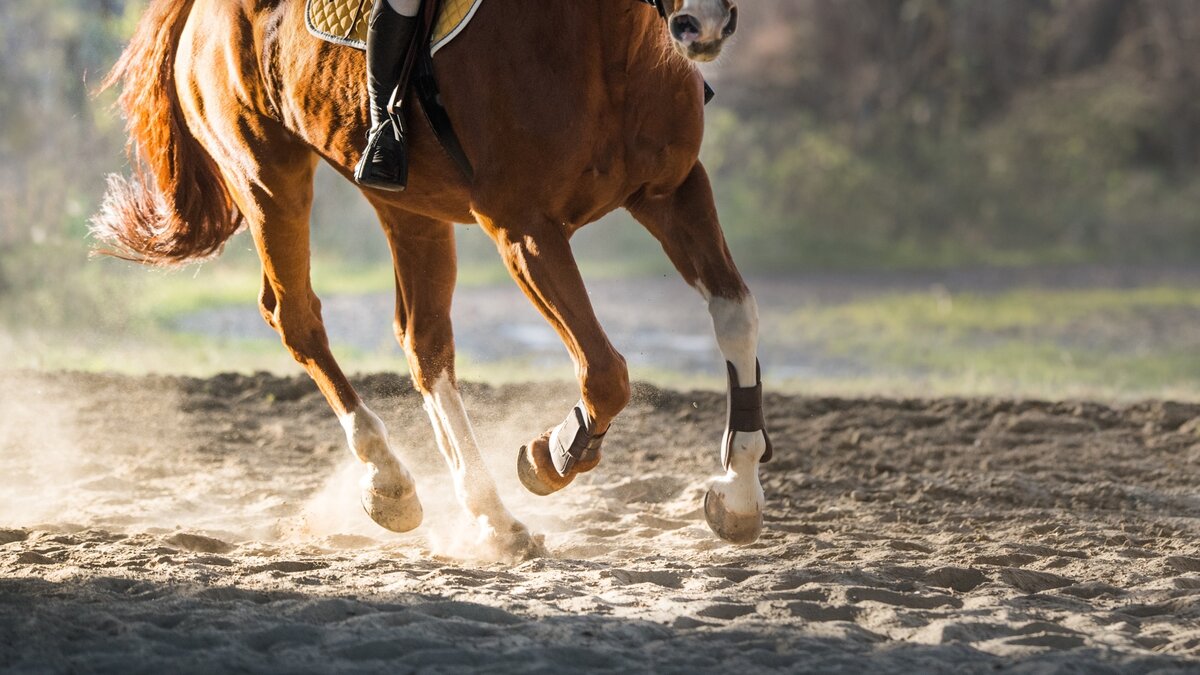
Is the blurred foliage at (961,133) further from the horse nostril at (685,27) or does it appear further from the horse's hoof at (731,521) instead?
the horse nostril at (685,27)

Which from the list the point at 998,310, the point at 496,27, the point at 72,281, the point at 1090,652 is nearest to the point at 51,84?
the point at 72,281

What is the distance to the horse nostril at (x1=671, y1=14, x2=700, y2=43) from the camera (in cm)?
341

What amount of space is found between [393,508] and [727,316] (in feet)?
4.85

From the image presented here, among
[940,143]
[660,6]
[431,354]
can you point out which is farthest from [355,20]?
[940,143]

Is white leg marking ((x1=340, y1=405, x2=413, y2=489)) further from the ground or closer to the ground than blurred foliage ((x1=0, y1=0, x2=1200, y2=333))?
closer to the ground

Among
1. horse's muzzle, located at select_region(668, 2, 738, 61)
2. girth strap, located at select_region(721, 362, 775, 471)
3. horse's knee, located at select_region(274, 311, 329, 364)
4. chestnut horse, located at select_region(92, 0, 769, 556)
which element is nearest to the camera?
horse's muzzle, located at select_region(668, 2, 738, 61)

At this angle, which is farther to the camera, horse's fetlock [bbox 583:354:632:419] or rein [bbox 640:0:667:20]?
horse's fetlock [bbox 583:354:632:419]


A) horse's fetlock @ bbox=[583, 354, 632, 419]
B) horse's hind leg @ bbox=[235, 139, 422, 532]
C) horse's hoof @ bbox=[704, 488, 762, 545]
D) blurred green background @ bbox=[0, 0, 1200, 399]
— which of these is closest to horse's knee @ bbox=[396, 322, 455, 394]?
horse's hind leg @ bbox=[235, 139, 422, 532]

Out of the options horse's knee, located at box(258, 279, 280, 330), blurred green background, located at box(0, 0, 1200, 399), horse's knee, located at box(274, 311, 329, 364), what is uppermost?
blurred green background, located at box(0, 0, 1200, 399)

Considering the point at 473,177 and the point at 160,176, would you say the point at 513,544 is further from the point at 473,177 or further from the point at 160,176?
the point at 160,176

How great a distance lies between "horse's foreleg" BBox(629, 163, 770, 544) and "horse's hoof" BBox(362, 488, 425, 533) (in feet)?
3.86

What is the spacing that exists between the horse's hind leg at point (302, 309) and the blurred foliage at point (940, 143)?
10.1 meters

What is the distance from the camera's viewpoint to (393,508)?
4.82 m

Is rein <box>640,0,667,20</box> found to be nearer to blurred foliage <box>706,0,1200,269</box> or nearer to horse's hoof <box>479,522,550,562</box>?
horse's hoof <box>479,522,550,562</box>
